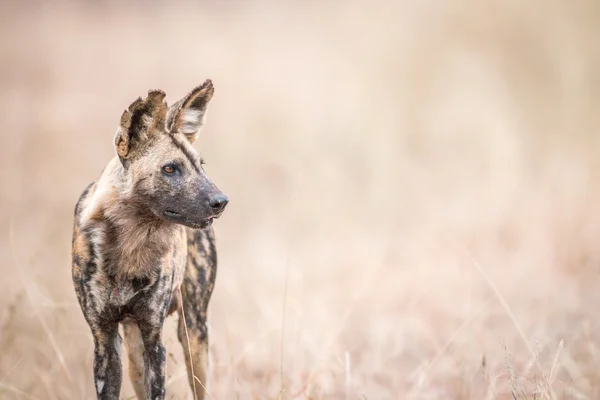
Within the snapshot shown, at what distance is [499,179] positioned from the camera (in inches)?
372

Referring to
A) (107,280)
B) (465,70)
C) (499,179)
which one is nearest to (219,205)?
(107,280)

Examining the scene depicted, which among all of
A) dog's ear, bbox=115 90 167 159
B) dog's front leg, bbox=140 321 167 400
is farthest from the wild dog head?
dog's front leg, bbox=140 321 167 400

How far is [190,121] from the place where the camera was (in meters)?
4.30

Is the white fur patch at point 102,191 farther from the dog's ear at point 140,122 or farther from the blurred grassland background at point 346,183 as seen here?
the blurred grassland background at point 346,183

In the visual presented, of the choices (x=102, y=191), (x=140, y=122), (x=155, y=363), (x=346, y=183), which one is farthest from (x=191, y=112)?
(x=346, y=183)

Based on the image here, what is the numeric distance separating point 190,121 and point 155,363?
1301mm

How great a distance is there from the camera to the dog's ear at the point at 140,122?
394cm

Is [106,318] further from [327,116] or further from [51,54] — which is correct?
[51,54]

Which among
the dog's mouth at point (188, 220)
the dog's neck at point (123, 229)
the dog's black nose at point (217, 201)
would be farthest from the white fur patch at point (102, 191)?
the dog's black nose at point (217, 201)

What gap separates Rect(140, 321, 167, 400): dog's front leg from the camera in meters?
4.15

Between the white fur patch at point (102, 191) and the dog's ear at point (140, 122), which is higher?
the dog's ear at point (140, 122)

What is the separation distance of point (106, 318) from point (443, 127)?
7719 millimetres

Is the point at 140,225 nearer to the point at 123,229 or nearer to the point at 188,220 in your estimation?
the point at 123,229

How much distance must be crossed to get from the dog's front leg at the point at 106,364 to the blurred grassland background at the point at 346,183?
658 millimetres
